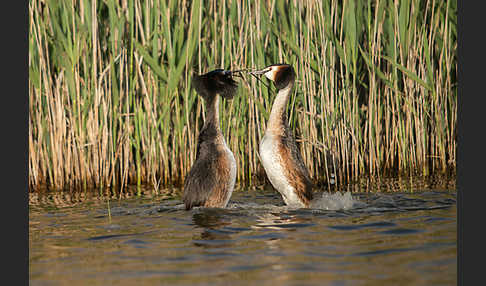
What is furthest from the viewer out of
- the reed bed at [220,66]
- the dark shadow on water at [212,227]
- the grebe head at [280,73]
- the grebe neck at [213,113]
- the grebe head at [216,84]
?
the reed bed at [220,66]

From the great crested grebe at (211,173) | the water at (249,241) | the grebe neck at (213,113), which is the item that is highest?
the grebe neck at (213,113)

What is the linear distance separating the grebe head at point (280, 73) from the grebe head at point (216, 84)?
0.40 meters

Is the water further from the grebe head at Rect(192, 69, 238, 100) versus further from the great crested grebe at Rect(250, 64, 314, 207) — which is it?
the grebe head at Rect(192, 69, 238, 100)

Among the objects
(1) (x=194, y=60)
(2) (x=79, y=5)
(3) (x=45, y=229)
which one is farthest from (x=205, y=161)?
(2) (x=79, y=5)

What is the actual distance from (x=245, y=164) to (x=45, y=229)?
366 cm

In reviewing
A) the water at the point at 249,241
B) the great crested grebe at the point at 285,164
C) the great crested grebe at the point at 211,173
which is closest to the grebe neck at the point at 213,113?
the great crested grebe at the point at 211,173

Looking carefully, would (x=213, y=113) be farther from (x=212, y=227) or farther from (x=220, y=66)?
(x=212, y=227)

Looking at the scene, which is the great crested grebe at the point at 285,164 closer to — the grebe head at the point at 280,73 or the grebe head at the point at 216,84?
the grebe head at the point at 280,73

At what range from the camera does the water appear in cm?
458

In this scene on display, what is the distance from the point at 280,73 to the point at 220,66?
3.79 feet

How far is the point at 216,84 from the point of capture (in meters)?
7.70

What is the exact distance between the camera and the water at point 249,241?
4578 millimetres

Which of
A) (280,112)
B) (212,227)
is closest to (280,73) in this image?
(280,112)

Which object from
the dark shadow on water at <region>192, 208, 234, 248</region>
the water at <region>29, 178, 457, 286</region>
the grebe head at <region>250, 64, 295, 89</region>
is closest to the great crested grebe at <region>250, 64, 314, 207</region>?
the water at <region>29, 178, 457, 286</region>
